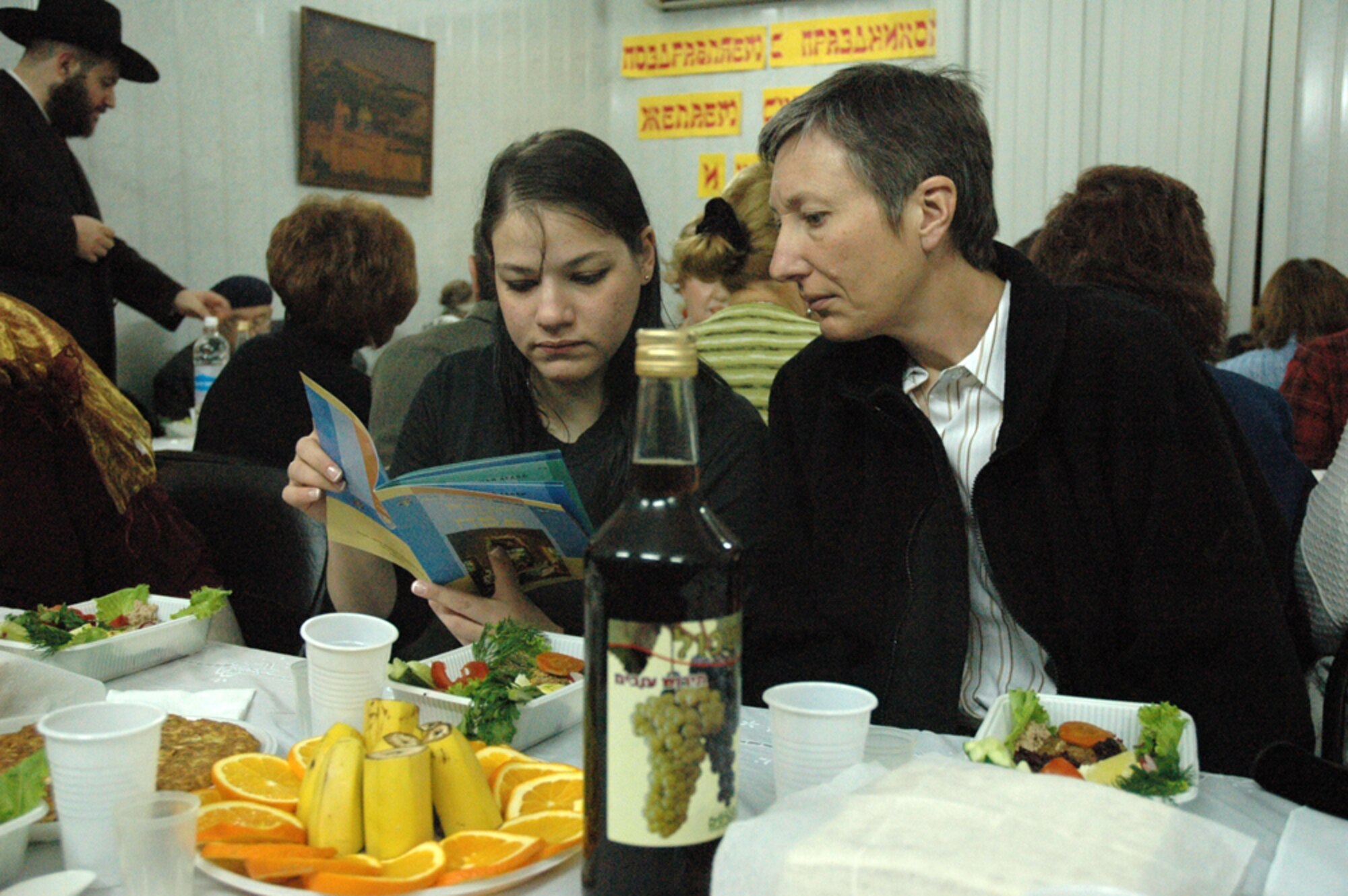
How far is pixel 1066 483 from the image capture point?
4.38ft

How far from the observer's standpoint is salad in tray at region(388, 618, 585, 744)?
36.4 inches

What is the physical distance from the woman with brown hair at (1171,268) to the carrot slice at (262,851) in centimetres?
159

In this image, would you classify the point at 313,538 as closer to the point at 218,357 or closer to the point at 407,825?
the point at 407,825

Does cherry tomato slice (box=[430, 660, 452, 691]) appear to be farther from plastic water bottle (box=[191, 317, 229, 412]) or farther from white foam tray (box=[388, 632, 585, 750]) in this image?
plastic water bottle (box=[191, 317, 229, 412])

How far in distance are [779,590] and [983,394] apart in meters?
0.36

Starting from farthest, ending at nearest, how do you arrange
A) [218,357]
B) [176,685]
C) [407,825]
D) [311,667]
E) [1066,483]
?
[218,357] → [1066,483] → [176,685] → [311,667] → [407,825]

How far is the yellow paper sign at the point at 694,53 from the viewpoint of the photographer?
5594 mm

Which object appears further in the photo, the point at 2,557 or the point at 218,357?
the point at 218,357

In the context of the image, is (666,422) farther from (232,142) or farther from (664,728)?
(232,142)

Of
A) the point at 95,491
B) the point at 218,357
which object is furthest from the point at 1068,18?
the point at 95,491

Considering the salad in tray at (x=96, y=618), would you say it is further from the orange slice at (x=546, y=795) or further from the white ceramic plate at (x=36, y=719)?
the orange slice at (x=546, y=795)

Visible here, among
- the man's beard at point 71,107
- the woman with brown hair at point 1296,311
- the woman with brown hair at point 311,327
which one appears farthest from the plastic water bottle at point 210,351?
the woman with brown hair at point 1296,311

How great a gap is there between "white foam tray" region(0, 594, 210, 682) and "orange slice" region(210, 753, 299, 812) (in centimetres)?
41

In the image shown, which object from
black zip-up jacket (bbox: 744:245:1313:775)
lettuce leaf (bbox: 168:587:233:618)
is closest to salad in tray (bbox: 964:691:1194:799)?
black zip-up jacket (bbox: 744:245:1313:775)
